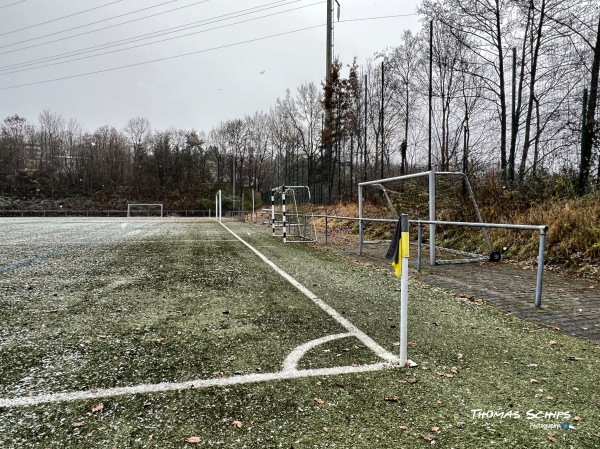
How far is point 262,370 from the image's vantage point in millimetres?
2637

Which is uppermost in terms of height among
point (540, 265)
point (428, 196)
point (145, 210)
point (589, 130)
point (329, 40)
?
point (329, 40)

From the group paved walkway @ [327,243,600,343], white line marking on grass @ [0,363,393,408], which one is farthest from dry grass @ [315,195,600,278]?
white line marking on grass @ [0,363,393,408]

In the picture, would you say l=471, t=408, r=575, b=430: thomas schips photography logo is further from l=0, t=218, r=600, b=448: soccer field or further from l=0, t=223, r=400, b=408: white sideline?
l=0, t=223, r=400, b=408: white sideline

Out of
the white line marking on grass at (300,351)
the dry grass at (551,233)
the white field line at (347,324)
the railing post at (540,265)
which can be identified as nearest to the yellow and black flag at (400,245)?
the white field line at (347,324)

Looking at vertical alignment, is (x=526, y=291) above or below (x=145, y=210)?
below

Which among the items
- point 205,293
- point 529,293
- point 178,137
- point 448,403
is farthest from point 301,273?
point 178,137

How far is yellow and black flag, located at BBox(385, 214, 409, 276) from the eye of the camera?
8.86ft

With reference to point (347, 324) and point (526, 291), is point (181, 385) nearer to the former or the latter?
point (347, 324)

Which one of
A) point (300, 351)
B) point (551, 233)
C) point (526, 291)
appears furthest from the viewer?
point (551, 233)

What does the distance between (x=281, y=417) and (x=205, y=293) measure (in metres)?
3.10

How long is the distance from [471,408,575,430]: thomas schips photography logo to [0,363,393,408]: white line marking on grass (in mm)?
716

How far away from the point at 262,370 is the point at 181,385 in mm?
535

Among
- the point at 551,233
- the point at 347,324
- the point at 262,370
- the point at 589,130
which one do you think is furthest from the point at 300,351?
the point at 589,130

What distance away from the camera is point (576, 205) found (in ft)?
25.9
